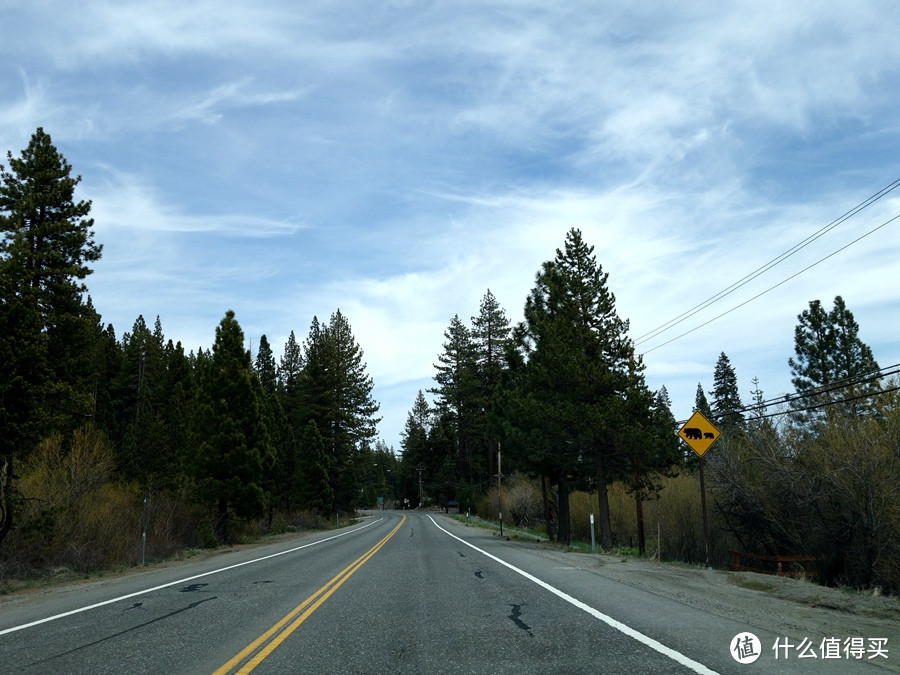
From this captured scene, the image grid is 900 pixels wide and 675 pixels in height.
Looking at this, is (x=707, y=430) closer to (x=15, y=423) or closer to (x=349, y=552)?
(x=349, y=552)

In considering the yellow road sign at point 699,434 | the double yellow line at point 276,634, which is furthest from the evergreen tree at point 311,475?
the double yellow line at point 276,634

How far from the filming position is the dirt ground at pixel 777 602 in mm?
8148

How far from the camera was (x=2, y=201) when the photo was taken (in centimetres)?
2630

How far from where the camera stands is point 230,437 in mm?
31984

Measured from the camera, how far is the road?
6.18m

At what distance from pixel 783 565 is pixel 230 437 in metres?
24.6

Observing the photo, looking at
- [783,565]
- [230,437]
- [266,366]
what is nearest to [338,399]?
A: [266,366]

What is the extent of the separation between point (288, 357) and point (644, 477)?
7152cm

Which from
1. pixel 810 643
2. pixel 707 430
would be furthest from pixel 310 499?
pixel 810 643

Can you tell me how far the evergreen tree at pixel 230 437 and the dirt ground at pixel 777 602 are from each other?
68.8ft

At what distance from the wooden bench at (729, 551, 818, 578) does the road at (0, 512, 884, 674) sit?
10064mm

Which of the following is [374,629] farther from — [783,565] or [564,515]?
[564,515]

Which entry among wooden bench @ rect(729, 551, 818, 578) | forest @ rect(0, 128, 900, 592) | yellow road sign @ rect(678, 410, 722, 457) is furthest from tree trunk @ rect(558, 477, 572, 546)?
yellow road sign @ rect(678, 410, 722, 457)

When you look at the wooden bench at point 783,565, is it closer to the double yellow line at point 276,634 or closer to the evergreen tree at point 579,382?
the evergreen tree at point 579,382
